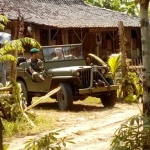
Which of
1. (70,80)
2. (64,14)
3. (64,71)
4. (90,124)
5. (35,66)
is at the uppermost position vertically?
(64,14)

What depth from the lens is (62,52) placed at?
1128cm

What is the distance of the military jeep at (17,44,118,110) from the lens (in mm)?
10188

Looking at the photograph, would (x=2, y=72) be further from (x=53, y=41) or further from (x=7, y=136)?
(x=53, y=41)

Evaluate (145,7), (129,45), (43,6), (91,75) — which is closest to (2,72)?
(91,75)

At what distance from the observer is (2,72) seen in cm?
1090

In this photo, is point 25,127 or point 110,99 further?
point 110,99

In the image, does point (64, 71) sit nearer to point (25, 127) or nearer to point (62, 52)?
point (62, 52)

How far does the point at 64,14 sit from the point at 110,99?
46.6 ft

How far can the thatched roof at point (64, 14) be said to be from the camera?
21375mm

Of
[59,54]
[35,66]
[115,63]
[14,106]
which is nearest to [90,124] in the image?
[14,106]

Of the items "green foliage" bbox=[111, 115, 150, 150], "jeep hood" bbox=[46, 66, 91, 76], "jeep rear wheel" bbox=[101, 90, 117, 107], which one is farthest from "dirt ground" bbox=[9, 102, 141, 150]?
"green foliage" bbox=[111, 115, 150, 150]

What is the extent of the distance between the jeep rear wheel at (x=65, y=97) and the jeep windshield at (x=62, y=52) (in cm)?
116

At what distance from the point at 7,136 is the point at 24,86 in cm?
410

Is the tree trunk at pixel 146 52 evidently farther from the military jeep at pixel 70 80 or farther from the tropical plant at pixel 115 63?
the tropical plant at pixel 115 63
